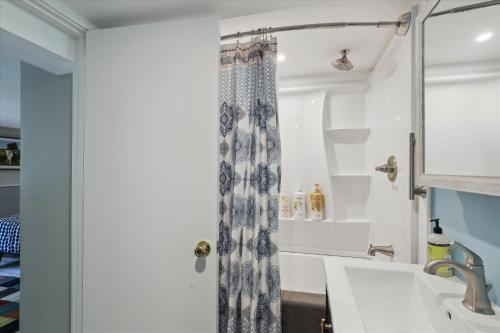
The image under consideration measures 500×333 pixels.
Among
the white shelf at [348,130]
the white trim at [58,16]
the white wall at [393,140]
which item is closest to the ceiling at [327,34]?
the white wall at [393,140]

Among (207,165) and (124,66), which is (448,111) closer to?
(207,165)

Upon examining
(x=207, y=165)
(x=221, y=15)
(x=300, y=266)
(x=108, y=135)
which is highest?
(x=221, y=15)

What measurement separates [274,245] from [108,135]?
105 centimetres

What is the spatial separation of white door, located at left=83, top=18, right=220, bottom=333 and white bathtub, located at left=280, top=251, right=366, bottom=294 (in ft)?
4.04

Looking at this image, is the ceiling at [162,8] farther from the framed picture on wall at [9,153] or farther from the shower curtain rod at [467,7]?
the framed picture on wall at [9,153]

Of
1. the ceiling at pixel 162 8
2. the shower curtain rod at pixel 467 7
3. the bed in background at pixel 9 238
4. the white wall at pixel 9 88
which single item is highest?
the white wall at pixel 9 88

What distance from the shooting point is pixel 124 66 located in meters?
1.23

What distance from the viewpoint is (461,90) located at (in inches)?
30.8

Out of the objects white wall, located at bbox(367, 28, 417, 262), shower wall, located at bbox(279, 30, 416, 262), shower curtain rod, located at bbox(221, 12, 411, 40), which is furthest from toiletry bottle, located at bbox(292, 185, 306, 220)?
shower curtain rod, located at bbox(221, 12, 411, 40)

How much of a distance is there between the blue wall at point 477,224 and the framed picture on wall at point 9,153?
275 inches

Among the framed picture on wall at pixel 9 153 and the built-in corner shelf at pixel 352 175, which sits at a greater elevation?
the framed picture on wall at pixel 9 153

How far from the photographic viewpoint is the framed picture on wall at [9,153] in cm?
489

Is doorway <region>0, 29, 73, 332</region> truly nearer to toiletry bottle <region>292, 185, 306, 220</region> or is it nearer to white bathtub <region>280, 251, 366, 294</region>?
white bathtub <region>280, 251, 366, 294</region>

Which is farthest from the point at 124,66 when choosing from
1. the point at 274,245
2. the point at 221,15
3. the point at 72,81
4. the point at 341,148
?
the point at 341,148
